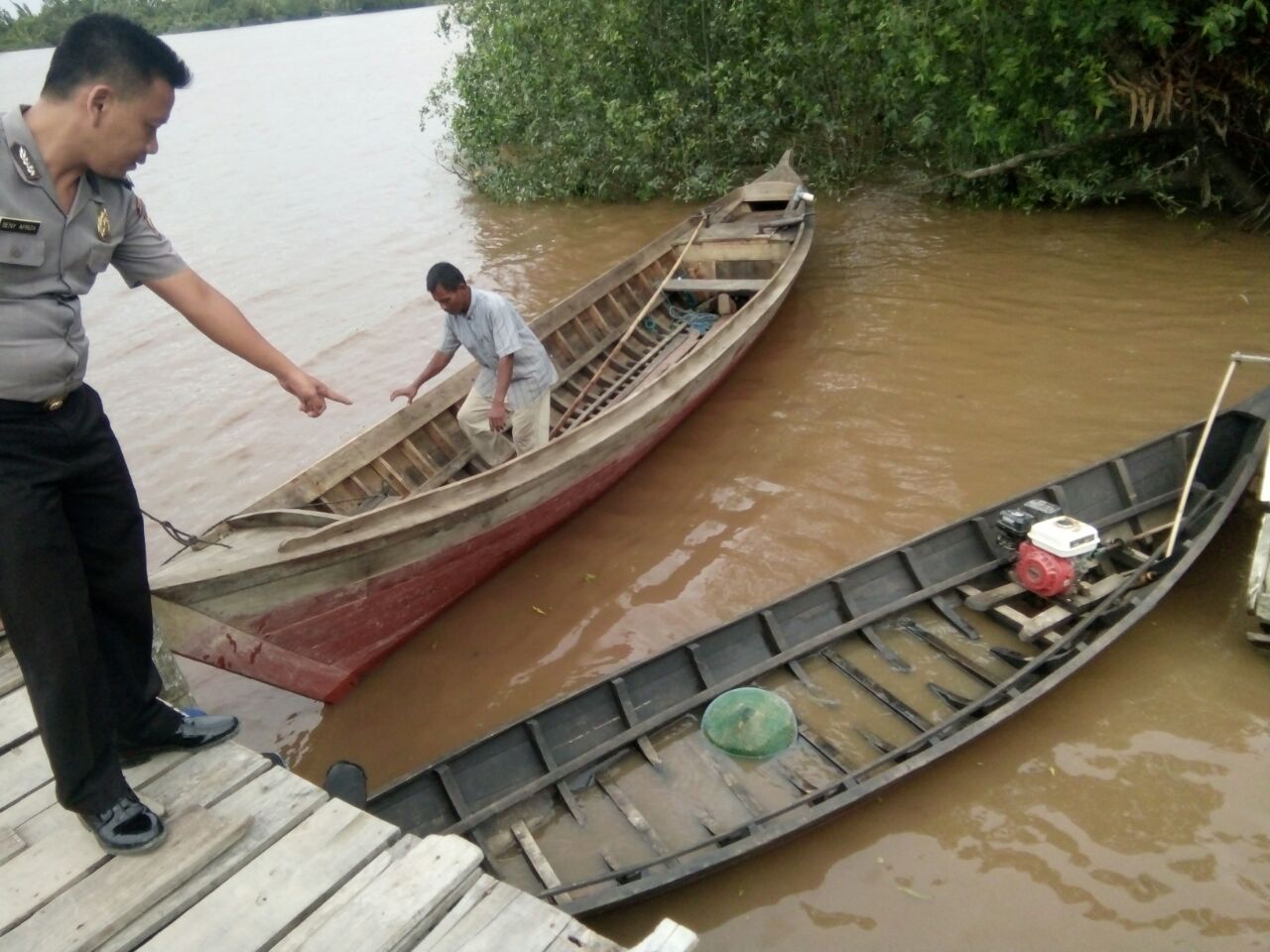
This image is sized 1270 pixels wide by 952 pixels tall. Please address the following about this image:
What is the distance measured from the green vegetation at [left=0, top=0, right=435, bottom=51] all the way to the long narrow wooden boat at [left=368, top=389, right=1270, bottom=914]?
1933 inches

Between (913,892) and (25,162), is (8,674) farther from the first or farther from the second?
(913,892)

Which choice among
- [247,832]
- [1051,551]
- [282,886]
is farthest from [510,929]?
[1051,551]

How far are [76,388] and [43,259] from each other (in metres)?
0.33

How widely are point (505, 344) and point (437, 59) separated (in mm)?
28840

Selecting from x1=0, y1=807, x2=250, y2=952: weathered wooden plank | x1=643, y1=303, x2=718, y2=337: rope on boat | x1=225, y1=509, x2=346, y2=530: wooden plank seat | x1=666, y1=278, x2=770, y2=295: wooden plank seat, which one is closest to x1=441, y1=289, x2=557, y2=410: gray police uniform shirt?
x1=225, y1=509, x2=346, y2=530: wooden plank seat

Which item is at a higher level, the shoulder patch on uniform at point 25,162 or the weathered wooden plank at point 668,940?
the shoulder patch on uniform at point 25,162

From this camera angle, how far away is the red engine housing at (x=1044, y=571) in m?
4.18

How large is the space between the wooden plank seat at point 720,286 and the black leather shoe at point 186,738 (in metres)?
5.47

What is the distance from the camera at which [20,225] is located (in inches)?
75.9

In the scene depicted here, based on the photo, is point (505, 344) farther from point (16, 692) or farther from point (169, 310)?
point (169, 310)

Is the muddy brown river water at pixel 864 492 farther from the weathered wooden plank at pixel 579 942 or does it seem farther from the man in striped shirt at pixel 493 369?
the weathered wooden plank at pixel 579 942

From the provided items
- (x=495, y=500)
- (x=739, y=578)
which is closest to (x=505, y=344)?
(x=495, y=500)

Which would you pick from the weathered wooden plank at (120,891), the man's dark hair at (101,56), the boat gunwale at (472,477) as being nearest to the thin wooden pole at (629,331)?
the boat gunwale at (472,477)

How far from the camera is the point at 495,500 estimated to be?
15.1ft
